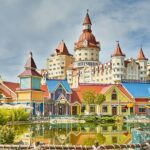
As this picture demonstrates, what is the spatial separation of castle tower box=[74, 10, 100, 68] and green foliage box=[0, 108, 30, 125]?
61.9 m

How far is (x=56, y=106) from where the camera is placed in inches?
2216

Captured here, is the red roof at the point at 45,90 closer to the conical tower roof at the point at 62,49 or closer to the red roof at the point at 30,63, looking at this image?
the red roof at the point at 30,63

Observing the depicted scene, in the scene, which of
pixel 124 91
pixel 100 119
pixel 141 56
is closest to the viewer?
pixel 100 119

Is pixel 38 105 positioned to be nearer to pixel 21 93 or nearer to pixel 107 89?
pixel 21 93

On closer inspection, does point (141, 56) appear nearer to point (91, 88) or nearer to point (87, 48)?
point (87, 48)

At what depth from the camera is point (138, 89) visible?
62.2 m

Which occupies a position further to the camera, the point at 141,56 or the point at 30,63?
the point at 141,56

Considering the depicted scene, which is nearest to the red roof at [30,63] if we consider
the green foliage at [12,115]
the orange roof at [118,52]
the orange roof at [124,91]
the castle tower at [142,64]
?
the green foliage at [12,115]

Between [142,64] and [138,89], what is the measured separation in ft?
114

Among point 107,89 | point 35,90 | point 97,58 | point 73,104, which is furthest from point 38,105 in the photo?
point 97,58

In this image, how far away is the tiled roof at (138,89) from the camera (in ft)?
199

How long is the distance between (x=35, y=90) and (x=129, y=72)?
156ft

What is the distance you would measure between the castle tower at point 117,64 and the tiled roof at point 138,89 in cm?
2641

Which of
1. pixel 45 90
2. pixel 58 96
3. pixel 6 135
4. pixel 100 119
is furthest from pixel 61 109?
pixel 6 135
